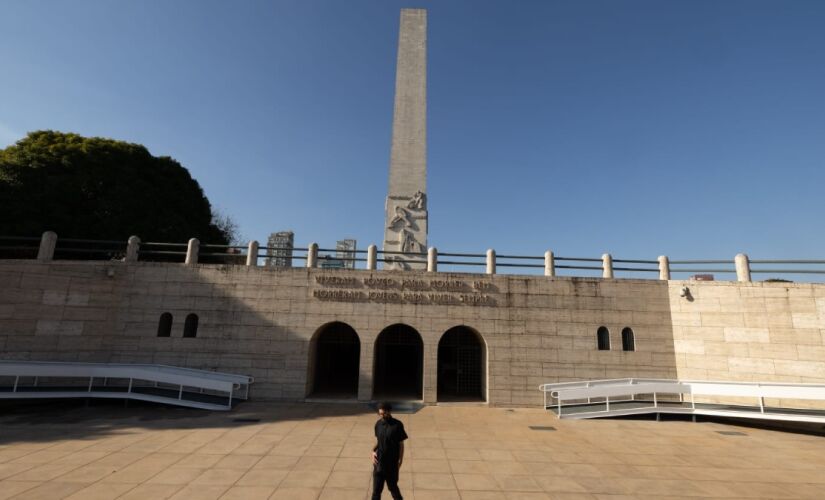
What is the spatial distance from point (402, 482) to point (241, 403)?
997cm

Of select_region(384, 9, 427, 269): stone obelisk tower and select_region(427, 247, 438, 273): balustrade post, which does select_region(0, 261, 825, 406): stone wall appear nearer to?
select_region(427, 247, 438, 273): balustrade post

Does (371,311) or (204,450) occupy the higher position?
(371,311)

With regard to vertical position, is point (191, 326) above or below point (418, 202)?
below

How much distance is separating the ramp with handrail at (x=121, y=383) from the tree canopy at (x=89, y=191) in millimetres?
10724

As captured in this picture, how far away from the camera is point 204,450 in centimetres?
951

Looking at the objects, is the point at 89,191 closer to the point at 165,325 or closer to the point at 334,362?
the point at 165,325

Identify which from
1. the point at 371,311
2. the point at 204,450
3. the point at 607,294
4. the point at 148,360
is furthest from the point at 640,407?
the point at 148,360

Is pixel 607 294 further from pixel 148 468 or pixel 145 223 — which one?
pixel 145 223

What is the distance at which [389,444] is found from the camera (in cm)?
585

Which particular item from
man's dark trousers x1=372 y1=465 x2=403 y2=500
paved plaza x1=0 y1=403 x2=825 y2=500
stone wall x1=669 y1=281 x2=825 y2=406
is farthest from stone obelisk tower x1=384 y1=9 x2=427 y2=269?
man's dark trousers x1=372 y1=465 x2=403 y2=500

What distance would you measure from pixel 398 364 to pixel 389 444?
883 inches

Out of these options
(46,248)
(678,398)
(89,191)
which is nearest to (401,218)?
(678,398)

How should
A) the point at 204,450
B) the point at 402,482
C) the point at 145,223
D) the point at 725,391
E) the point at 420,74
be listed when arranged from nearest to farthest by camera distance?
1. the point at 402,482
2. the point at 204,450
3. the point at 725,391
4. the point at 420,74
5. the point at 145,223

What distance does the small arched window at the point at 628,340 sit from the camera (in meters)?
17.0
